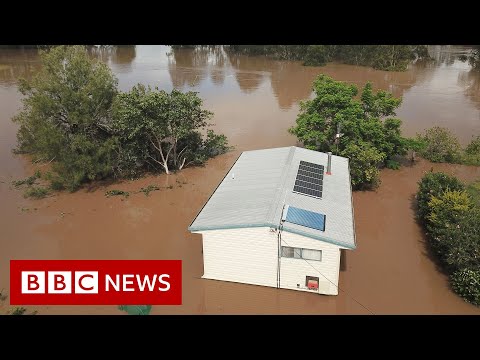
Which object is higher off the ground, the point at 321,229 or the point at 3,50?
the point at 3,50

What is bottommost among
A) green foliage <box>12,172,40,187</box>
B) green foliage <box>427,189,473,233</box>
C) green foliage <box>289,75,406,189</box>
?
green foliage <box>12,172,40,187</box>

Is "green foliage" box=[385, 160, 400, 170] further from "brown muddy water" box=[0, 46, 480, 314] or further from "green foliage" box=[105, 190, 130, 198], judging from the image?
"green foliage" box=[105, 190, 130, 198]

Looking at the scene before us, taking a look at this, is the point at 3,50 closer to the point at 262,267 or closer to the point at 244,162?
the point at 244,162

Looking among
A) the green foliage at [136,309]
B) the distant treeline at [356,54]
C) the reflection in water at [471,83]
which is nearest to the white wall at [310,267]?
the green foliage at [136,309]

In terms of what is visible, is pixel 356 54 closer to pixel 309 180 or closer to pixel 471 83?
pixel 471 83

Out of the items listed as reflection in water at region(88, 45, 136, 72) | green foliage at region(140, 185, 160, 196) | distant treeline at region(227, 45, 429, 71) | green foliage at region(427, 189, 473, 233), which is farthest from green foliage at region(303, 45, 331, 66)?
green foliage at region(427, 189, 473, 233)

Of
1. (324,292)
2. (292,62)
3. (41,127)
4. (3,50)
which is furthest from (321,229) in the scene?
(3,50)

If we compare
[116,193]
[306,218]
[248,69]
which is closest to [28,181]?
[116,193]
